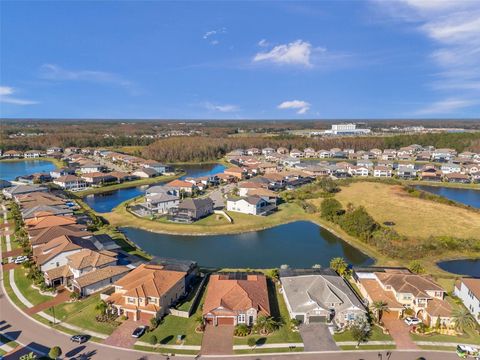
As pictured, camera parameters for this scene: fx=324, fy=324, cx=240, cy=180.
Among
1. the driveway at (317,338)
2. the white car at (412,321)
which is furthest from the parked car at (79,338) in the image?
the white car at (412,321)

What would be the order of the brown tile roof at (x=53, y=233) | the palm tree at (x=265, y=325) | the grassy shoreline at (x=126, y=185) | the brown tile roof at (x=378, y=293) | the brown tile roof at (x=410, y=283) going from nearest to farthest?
the palm tree at (x=265, y=325)
the brown tile roof at (x=378, y=293)
the brown tile roof at (x=410, y=283)
the brown tile roof at (x=53, y=233)
the grassy shoreline at (x=126, y=185)

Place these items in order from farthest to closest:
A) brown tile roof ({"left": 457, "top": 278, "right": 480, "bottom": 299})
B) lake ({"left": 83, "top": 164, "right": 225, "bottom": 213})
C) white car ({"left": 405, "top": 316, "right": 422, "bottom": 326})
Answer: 1. lake ({"left": 83, "top": 164, "right": 225, "bottom": 213})
2. brown tile roof ({"left": 457, "top": 278, "right": 480, "bottom": 299})
3. white car ({"left": 405, "top": 316, "right": 422, "bottom": 326})

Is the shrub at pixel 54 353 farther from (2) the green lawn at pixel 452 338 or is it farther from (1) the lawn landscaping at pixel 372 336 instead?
(2) the green lawn at pixel 452 338

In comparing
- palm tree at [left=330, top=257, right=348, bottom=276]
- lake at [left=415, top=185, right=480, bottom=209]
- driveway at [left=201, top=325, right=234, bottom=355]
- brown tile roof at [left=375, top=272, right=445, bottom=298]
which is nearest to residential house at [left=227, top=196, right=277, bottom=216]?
palm tree at [left=330, top=257, right=348, bottom=276]

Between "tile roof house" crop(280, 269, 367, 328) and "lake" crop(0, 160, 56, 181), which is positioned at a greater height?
→ "lake" crop(0, 160, 56, 181)

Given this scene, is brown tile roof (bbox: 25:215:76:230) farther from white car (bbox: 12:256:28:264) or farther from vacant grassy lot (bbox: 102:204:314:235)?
vacant grassy lot (bbox: 102:204:314:235)

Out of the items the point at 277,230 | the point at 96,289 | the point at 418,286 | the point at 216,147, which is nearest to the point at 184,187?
the point at 277,230

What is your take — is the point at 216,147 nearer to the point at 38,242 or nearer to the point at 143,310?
the point at 38,242
